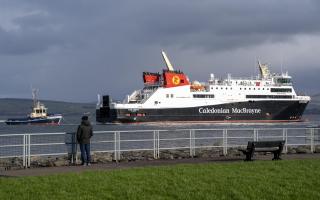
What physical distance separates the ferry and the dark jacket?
52.2 metres

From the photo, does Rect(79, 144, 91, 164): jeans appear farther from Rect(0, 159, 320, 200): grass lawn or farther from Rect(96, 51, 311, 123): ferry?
Rect(96, 51, 311, 123): ferry

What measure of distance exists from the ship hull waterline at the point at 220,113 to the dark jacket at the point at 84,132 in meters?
52.2

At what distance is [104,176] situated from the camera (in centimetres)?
1040

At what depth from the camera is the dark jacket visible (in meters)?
14.7

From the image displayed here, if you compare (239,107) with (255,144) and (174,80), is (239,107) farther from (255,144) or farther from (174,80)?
(255,144)

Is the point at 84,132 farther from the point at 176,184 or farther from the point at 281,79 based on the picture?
the point at 281,79

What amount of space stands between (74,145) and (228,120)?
5709cm

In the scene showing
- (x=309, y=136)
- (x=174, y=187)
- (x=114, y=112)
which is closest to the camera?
(x=174, y=187)

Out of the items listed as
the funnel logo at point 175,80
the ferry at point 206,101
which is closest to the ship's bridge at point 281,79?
the ferry at point 206,101

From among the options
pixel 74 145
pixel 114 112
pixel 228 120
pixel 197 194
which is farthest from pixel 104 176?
pixel 228 120

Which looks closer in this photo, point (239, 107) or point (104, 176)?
point (104, 176)

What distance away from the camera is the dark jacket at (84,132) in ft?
48.1

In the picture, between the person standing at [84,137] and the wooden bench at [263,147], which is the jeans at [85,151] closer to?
the person standing at [84,137]

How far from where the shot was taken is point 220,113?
7044cm
